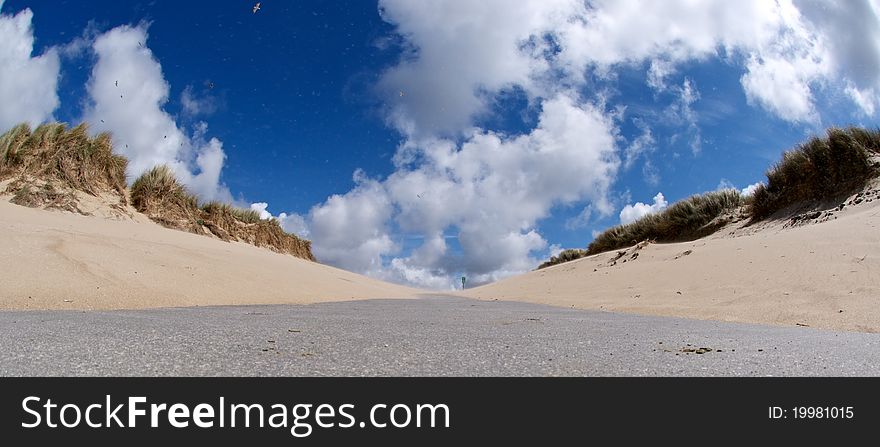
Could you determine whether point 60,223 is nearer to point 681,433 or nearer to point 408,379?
point 408,379

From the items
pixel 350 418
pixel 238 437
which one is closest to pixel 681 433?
pixel 350 418

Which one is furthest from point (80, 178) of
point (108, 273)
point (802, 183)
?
point (802, 183)

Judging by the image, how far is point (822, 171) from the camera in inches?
332

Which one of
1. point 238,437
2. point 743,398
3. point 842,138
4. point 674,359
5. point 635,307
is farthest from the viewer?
point 842,138

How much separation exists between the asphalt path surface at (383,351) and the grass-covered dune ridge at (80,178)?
6.35 m

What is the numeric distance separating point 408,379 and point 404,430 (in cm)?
28

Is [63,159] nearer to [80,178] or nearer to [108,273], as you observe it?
[80,178]

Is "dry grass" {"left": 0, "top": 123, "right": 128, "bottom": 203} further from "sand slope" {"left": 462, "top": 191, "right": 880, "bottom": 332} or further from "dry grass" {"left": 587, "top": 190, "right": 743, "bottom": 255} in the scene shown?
"dry grass" {"left": 587, "top": 190, "right": 743, "bottom": 255}

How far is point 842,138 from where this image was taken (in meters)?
8.36

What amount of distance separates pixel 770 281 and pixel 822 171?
513 centimetres

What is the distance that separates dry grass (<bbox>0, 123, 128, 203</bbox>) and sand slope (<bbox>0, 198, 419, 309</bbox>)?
2.00m

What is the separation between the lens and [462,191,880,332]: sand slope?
Answer: 385 cm

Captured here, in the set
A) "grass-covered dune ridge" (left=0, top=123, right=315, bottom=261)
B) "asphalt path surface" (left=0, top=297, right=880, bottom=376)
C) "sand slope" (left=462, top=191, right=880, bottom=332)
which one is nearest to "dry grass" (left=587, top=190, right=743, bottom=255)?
"sand slope" (left=462, top=191, right=880, bottom=332)
